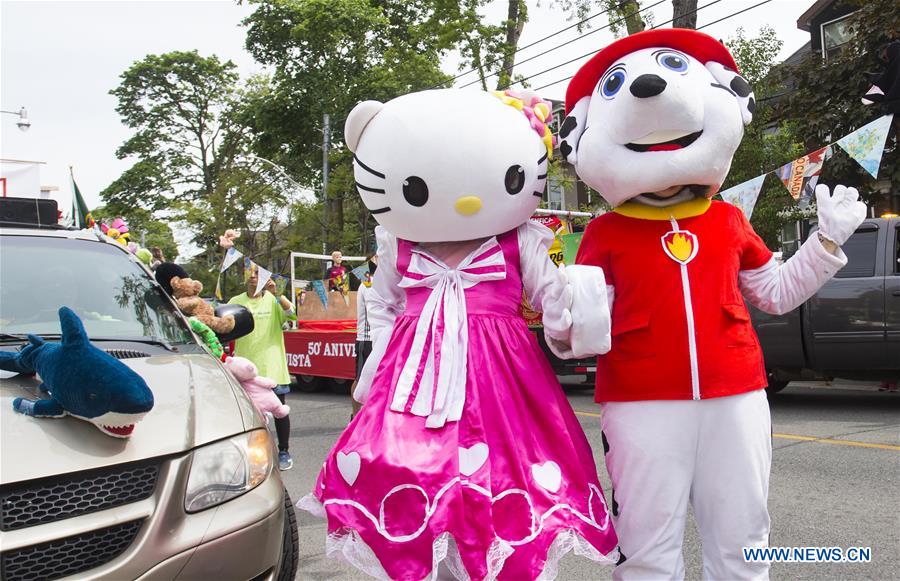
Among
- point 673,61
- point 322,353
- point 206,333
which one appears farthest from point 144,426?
point 322,353

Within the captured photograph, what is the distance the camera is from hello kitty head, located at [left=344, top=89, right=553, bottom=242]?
2.82 m

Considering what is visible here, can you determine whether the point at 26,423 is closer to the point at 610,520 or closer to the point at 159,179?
the point at 610,520

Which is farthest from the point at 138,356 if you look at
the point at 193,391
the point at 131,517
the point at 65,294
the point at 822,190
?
the point at 822,190

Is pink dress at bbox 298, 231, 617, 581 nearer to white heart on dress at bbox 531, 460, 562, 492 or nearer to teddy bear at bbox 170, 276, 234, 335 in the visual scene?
white heart on dress at bbox 531, 460, 562, 492

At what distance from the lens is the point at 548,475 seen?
2598 mm

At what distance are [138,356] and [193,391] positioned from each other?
421mm

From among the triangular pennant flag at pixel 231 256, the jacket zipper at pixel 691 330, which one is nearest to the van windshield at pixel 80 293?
the jacket zipper at pixel 691 330

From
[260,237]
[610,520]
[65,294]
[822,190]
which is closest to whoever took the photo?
[610,520]

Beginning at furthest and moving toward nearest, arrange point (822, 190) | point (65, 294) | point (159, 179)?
point (159, 179) → point (65, 294) → point (822, 190)

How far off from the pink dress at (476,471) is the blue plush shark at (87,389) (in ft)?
2.40

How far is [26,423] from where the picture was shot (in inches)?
96.3

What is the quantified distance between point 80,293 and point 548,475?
243cm

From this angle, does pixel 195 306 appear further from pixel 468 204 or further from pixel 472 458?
pixel 472 458

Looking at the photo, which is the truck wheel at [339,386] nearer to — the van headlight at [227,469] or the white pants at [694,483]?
the van headlight at [227,469]
